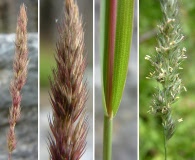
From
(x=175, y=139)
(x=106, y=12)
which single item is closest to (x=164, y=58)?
(x=106, y=12)

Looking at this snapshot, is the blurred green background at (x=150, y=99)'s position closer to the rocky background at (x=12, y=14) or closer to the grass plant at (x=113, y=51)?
the rocky background at (x=12, y=14)

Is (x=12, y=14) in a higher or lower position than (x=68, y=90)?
higher

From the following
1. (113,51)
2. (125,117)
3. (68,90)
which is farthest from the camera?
(125,117)

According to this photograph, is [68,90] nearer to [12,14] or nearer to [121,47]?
[121,47]

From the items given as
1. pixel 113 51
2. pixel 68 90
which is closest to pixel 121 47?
pixel 113 51

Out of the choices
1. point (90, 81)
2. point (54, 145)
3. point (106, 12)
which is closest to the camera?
point (54, 145)

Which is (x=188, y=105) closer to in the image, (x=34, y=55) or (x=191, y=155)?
(x=191, y=155)

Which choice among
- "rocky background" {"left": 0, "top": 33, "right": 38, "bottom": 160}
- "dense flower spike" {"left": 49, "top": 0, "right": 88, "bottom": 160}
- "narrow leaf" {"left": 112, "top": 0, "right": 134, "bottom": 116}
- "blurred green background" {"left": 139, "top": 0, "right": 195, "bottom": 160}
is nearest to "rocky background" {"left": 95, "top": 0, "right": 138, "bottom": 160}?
"blurred green background" {"left": 139, "top": 0, "right": 195, "bottom": 160}
